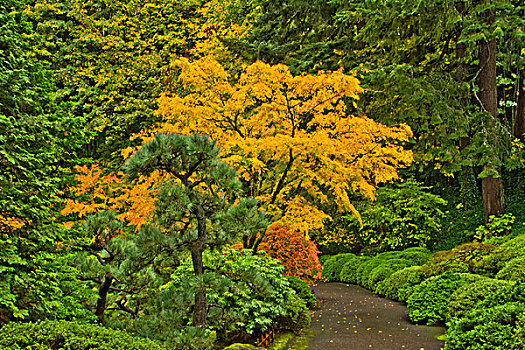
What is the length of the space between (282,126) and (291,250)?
3052 millimetres

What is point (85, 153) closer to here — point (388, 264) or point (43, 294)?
point (388, 264)

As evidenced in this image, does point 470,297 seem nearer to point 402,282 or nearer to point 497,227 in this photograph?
point 402,282

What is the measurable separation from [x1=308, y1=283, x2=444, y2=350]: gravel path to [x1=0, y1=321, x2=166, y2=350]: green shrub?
4214 millimetres

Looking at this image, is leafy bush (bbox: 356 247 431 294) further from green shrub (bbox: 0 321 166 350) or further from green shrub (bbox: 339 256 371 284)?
green shrub (bbox: 0 321 166 350)

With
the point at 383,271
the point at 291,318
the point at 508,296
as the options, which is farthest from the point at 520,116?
the point at 291,318

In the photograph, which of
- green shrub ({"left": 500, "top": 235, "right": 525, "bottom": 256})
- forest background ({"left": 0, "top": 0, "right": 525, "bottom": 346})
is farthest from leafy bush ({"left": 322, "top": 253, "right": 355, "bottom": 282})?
green shrub ({"left": 500, "top": 235, "right": 525, "bottom": 256})

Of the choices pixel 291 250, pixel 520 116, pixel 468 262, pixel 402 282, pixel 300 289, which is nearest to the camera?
pixel 468 262

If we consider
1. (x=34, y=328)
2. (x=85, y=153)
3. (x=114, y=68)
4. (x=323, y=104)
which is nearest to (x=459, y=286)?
(x=323, y=104)

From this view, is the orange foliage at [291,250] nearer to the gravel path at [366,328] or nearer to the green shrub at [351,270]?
the gravel path at [366,328]

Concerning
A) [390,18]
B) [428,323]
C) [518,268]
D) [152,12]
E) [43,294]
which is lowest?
[428,323]

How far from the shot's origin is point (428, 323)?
24.8 feet

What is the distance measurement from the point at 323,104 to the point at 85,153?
41.9 feet

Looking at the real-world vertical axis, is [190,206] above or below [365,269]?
above

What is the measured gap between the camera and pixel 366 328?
773 cm
